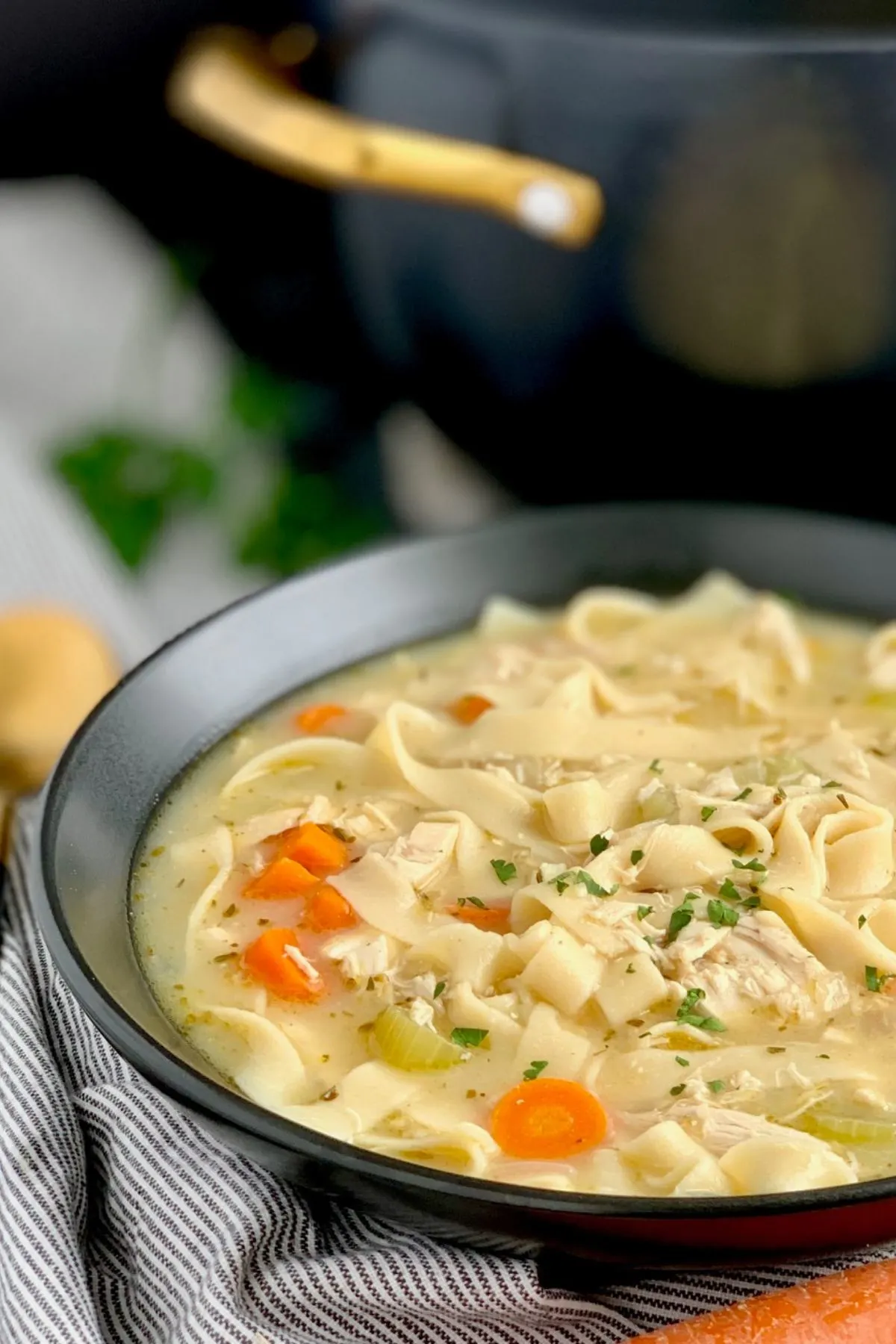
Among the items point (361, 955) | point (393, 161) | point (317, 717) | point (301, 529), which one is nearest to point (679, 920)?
point (361, 955)

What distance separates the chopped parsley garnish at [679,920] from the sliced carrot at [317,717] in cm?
104

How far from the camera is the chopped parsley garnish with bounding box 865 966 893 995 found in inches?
115

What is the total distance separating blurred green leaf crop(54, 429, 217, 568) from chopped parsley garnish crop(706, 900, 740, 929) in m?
3.44

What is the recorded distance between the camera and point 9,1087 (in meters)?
3.00

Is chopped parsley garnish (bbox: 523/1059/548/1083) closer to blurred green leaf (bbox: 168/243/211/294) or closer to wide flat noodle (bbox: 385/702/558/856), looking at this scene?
wide flat noodle (bbox: 385/702/558/856)

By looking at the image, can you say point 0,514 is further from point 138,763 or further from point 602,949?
point 602,949

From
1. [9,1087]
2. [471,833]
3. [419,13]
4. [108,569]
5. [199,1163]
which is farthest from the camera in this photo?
[108,569]

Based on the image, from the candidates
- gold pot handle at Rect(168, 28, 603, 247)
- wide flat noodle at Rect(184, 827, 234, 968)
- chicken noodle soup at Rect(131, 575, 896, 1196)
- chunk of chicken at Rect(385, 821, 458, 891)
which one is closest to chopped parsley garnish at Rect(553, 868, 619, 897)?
chicken noodle soup at Rect(131, 575, 896, 1196)

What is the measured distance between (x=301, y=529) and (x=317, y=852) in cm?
289

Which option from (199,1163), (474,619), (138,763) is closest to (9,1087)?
(199,1163)

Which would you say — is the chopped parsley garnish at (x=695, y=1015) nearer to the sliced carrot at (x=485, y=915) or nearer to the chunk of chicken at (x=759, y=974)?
the chunk of chicken at (x=759, y=974)

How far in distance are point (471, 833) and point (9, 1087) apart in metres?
0.94

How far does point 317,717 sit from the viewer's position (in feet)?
12.5

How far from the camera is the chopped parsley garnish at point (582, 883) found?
3.04 m
